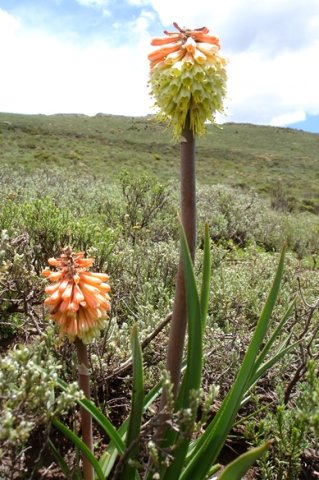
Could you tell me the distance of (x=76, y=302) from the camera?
169 centimetres

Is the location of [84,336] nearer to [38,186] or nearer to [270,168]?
[38,186]

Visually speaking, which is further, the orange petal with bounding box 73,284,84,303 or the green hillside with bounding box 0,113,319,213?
the green hillside with bounding box 0,113,319,213

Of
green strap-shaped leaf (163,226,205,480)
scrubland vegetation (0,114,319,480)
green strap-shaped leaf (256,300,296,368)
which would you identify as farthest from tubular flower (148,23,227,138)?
green strap-shaped leaf (256,300,296,368)

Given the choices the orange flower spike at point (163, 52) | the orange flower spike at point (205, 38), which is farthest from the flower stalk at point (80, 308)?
the orange flower spike at point (205, 38)

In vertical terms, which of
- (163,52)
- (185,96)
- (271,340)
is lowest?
(271,340)

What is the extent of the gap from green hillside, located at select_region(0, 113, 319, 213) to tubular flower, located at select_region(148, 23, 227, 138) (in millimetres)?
19454

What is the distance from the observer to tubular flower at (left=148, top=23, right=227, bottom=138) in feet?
5.48

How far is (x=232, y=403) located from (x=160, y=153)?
39.7 metres

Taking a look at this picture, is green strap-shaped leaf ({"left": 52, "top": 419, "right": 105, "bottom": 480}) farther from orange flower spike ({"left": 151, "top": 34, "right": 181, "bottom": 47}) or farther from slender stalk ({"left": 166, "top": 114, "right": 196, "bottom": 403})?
orange flower spike ({"left": 151, "top": 34, "right": 181, "bottom": 47})

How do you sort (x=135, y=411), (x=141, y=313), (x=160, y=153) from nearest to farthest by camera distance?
(x=135, y=411), (x=141, y=313), (x=160, y=153)

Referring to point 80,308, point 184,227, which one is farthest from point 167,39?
point 80,308

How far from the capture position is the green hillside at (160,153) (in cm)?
2872

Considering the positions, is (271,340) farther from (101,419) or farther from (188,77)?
(188,77)

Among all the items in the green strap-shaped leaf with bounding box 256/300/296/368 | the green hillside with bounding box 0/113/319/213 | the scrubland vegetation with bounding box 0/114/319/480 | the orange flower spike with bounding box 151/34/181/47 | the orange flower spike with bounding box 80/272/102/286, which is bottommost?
the scrubland vegetation with bounding box 0/114/319/480
